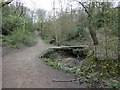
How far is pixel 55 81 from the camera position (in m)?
7.32

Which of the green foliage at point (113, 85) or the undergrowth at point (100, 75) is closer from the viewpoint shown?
the green foliage at point (113, 85)

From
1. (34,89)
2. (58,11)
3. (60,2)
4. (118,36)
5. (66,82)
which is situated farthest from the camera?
(58,11)

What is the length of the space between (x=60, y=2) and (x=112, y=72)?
18301 millimetres

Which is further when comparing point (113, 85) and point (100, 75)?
point (100, 75)

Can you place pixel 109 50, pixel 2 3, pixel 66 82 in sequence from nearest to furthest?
pixel 66 82 < pixel 109 50 < pixel 2 3

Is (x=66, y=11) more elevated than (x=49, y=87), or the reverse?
(x=66, y=11)

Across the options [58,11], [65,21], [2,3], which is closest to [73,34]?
[65,21]

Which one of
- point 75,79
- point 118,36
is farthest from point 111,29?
point 75,79

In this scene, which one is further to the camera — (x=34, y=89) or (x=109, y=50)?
(x=109, y=50)

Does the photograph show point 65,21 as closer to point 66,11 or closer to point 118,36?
point 66,11

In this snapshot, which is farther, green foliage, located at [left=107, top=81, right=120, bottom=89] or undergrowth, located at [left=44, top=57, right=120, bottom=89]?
undergrowth, located at [left=44, top=57, right=120, bottom=89]

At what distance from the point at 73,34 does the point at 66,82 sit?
18882 millimetres

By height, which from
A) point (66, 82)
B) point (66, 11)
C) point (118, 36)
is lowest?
point (66, 82)

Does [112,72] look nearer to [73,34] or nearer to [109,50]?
[109,50]
